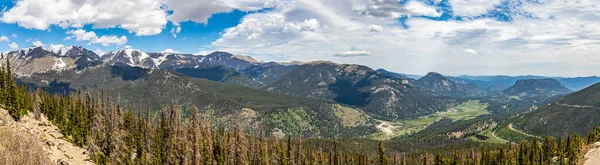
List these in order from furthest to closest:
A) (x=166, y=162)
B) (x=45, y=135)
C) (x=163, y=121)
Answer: (x=163, y=121) → (x=166, y=162) → (x=45, y=135)

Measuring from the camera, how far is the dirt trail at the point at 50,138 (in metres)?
102

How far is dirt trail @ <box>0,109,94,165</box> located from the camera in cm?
10194

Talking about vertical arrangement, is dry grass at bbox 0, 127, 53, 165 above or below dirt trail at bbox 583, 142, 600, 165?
above

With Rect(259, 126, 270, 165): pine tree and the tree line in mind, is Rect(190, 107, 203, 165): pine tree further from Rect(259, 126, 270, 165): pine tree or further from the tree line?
Rect(259, 126, 270, 165): pine tree

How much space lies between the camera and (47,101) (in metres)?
151

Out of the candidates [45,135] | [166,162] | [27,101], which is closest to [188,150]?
[166,162]

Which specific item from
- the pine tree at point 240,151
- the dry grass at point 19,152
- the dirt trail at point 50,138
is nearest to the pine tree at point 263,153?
the pine tree at point 240,151

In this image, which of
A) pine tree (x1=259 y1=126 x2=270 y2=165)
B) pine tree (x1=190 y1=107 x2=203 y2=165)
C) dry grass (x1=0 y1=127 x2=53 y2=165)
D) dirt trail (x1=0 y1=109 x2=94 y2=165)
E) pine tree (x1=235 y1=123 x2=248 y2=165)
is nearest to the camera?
dry grass (x1=0 y1=127 x2=53 y2=165)

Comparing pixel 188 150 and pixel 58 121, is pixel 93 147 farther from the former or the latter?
pixel 188 150

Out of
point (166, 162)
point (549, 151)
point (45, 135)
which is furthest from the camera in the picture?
point (549, 151)

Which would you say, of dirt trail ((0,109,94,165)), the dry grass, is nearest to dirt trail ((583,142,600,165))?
the dry grass

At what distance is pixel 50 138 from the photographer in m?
117

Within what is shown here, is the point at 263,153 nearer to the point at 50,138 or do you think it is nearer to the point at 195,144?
the point at 195,144

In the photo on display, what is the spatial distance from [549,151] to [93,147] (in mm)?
215952
